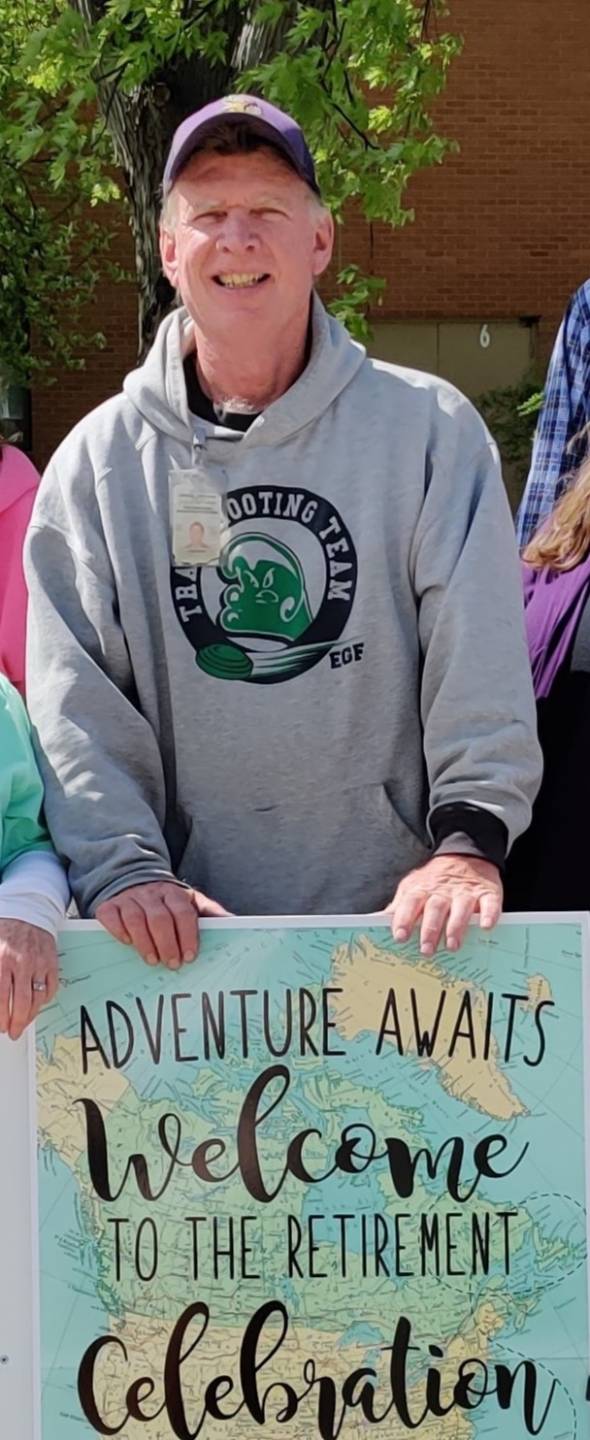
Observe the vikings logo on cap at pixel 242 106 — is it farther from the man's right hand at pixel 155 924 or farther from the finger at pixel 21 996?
the finger at pixel 21 996

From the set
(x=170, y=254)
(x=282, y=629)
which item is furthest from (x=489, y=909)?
(x=170, y=254)

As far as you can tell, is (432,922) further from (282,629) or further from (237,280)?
(237,280)

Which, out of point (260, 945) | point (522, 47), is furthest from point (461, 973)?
point (522, 47)

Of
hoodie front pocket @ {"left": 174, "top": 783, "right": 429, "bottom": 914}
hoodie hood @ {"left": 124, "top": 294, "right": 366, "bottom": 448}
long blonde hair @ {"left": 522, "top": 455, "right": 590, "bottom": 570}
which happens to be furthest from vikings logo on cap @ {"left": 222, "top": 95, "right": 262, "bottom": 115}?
hoodie front pocket @ {"left": 174, "top": 783, "right": 429, "bottom": 914}

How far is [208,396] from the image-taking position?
2434 millimetres

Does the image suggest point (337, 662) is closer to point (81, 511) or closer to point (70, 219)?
point (81, 511)

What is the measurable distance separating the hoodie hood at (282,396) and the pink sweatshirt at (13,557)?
0.96 m

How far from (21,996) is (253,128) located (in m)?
1.25

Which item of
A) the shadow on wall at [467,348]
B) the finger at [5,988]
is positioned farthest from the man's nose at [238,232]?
the shadow on wall at [467,348]

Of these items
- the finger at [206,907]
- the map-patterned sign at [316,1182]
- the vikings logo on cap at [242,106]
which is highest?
the vikings logo on cap at [242,106]

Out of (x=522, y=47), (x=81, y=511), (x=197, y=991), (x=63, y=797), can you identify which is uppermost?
(x=522, y=47)

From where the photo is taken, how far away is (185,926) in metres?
2.09

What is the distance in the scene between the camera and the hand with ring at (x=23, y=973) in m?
2.04

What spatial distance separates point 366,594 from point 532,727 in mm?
296
